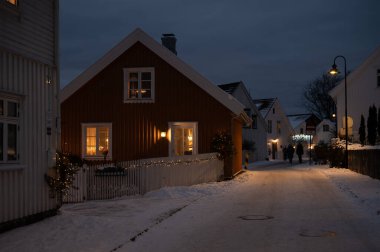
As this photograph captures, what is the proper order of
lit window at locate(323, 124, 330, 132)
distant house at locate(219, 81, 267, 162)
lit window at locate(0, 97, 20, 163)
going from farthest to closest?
lit window at locate(323, 124, 330, 132), distant house at locate(219, 81, 267, 162), lit window at locate(0, 97, 20, 163)

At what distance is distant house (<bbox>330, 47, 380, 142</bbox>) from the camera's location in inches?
1578

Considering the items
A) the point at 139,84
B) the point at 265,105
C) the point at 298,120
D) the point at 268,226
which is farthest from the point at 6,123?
the point at 298,120

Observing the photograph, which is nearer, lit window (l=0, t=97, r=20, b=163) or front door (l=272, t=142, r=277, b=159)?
lit window (l=0, t=97, r=20, b=163)

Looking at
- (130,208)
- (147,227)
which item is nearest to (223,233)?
(147,227)

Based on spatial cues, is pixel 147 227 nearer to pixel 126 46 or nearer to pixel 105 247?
pixel 105 247

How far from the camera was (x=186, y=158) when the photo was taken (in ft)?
70.9

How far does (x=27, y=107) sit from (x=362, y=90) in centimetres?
3326

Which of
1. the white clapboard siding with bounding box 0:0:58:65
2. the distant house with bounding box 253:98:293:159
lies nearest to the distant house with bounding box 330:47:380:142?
the distant house with bounding box 253:98:293:159

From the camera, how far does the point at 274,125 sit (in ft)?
215

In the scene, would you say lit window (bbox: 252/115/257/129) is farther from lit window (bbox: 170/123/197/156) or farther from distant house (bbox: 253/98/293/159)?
lit window (bbox: 170/123/197/156)

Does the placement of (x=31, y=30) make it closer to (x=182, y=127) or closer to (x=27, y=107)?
(x=27, y=107)

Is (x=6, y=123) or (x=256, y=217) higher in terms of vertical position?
(x=6, y=123)

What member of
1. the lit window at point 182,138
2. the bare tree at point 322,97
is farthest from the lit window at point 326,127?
the lit window at point 182,138

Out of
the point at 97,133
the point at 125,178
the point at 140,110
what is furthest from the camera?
the point at 97,133
